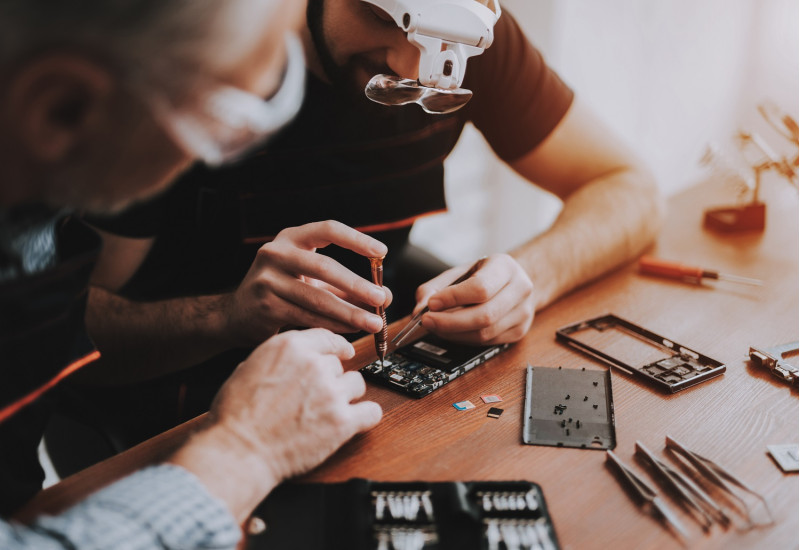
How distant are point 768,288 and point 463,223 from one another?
174 centimetres

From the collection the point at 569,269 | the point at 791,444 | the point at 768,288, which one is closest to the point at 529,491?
the point at 791,444

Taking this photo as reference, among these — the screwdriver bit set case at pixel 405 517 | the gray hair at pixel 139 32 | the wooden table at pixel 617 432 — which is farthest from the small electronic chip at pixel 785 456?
the gray hair at pixel 139 32

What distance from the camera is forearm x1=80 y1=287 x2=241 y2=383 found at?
1221mm

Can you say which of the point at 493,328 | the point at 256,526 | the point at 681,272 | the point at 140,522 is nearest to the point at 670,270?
the point at 681,272

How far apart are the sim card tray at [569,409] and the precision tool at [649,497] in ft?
0.19

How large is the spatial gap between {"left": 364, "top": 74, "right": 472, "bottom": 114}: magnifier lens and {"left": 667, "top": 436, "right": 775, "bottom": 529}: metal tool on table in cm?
65

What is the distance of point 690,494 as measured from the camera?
758 millimetres

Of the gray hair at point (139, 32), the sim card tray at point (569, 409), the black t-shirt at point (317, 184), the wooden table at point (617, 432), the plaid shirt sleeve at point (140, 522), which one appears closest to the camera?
the gray hair at point (139, 32)

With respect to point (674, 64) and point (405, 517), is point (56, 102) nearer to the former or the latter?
point (405, 517)

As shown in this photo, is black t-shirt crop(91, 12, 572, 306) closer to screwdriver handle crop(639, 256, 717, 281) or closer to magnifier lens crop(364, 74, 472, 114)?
magnifier lens crop(364, 74, 472, 114)

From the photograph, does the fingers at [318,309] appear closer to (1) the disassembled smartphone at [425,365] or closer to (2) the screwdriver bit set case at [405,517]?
(1) the disassembled smartphone at [425,365]

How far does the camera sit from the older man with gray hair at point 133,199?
52cm

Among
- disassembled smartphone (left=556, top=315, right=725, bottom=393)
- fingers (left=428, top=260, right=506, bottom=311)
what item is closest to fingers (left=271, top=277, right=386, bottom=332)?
fingers (left=428, top=260, right=506, bottom=311)

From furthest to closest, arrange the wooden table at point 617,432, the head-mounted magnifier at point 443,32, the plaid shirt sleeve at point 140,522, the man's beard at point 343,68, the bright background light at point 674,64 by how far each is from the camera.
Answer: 1. the bright background light at point 674,64
2. the man's beard at point 343,68
3. the head-mounted magnifier at point 443,32
4. the wooden table at point 617,432
5. the plaid shirt sleeve at point 140,522
